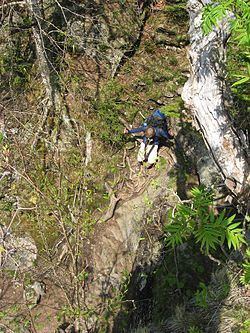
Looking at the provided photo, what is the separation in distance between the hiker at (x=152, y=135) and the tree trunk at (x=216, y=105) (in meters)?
3.51

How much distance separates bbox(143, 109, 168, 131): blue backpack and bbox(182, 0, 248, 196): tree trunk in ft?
11.4

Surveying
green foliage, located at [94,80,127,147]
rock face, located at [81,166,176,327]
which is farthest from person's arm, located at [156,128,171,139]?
green foliage, located at [94,80,127,147]

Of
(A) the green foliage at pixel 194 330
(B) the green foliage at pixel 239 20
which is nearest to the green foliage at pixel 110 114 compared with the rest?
(A) the green foliage at pixel 194 330

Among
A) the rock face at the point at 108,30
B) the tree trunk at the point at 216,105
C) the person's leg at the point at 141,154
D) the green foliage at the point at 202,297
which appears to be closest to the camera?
the tree trunk at the point at 216,105

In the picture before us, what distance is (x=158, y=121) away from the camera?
6535 millimetres

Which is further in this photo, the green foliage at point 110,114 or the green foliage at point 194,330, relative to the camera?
the green foliage at point 110,114

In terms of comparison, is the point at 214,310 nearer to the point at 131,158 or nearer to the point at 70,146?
the point at 131,158

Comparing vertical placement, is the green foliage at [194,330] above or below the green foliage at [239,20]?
below

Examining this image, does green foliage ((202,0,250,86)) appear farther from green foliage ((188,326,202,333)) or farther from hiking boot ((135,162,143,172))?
hiking boot ((135,162,143,172))

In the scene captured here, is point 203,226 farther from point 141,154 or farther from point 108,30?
point 108,30

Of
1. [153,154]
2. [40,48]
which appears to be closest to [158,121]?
[153,154]

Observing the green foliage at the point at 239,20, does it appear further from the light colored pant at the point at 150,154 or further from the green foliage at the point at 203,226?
the light colored pant at the point at 150,154

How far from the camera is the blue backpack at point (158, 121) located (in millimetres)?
6516

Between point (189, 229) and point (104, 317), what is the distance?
3896 millimetres
